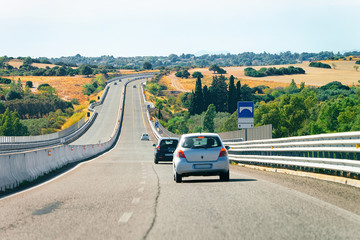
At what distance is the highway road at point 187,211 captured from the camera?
332 inches

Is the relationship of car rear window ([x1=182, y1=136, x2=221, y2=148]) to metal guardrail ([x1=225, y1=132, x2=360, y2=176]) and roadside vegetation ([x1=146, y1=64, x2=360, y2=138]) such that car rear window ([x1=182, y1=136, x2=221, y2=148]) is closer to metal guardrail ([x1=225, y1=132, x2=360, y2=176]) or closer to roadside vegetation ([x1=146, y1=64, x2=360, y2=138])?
metal guardrail ([x1=225, y1=132, x2=360, y2=176])

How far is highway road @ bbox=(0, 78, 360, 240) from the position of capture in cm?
844

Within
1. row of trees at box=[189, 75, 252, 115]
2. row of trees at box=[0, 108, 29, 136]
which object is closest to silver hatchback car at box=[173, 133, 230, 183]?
row of trees at box=[0, 108, 29, 136]

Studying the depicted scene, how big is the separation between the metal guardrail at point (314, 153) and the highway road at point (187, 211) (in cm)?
65

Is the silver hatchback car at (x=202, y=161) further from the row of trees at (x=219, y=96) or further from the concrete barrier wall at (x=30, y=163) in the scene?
the row of trees at (x=219, y=96)

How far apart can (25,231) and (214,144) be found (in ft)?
29.6

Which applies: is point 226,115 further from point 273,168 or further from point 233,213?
point 233,213

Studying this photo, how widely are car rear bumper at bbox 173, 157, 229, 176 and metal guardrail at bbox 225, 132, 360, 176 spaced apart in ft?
9.52

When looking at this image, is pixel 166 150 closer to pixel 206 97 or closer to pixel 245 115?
pixel 245 115

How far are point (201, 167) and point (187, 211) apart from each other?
20.7 feet

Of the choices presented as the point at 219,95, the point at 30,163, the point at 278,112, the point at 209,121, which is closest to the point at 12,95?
the point at 219,95

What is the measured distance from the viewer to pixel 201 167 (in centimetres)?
1688

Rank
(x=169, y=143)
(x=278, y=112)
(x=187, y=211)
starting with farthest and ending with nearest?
(x=278, y=112) < (x=169, y=143) < (x=187, y=211)

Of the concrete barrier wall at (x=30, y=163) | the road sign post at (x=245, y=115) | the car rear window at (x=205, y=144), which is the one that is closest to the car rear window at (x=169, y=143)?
the road sign post at (x=245, y=115)
